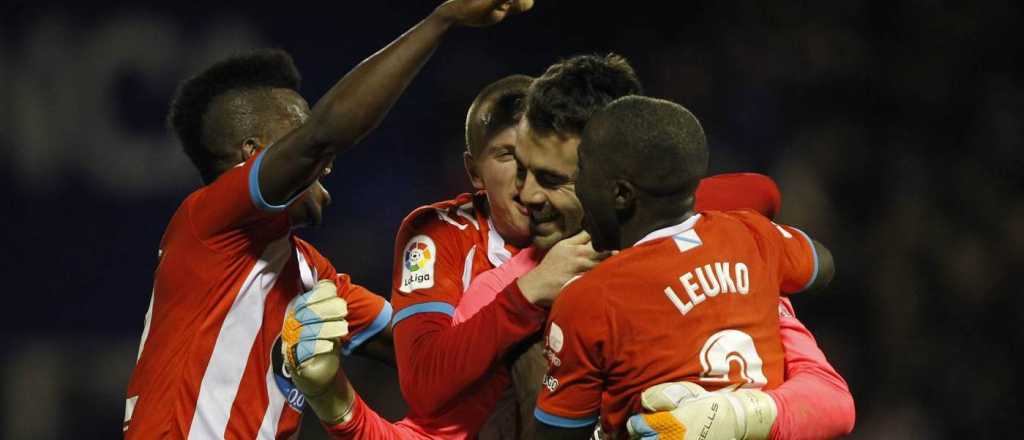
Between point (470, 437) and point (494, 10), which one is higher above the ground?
point (494, 10)

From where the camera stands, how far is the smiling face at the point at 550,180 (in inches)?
93.1

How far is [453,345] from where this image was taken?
235 centimetres

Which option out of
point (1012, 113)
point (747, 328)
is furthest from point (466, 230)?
point (1012, 113)

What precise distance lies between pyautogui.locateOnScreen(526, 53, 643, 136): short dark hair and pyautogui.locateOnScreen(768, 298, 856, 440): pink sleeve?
522 mm

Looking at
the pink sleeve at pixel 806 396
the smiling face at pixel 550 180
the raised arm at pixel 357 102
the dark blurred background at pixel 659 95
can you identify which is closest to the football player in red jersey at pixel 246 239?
the raised arm at pixel 357 102

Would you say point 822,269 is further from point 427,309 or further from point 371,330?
point 371,330

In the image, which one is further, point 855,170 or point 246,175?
point 855,170

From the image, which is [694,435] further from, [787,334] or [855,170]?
[855,170]

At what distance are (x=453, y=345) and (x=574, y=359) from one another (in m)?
0.41

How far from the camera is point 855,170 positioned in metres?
5.28

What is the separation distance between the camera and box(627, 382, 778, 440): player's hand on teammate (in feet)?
6.23

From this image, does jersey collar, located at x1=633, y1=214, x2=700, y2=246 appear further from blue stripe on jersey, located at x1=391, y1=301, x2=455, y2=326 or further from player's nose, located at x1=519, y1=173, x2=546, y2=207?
blue stripe on jersey, located at x1=391, y1=301, x2=455, y2=326

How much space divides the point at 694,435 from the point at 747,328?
0.78 feet

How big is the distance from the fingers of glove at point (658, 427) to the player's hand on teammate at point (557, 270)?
341 mm
